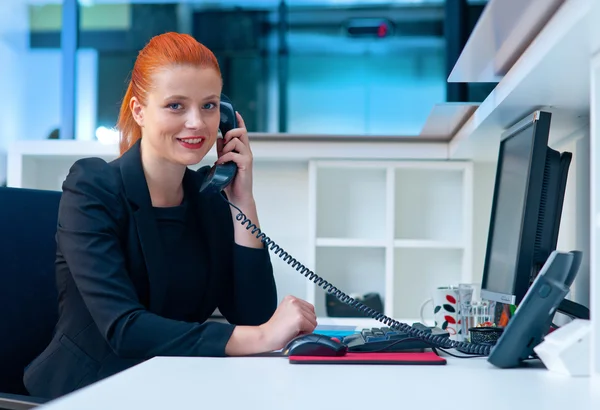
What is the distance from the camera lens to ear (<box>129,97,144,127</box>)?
5.29ft

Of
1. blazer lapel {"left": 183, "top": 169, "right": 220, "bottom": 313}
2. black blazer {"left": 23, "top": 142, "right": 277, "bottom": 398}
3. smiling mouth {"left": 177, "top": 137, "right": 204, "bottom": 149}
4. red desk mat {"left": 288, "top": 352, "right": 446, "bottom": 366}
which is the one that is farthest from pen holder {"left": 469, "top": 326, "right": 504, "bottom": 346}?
smiling mouth {"left": 177, "top": 137, "right": 204, "bottom": 149}

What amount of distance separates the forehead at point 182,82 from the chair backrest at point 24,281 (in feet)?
1.19

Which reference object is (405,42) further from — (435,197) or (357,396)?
(357,396)

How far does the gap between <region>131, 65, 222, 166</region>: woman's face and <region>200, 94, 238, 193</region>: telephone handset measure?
0.30ft

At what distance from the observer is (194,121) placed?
1.52 metres

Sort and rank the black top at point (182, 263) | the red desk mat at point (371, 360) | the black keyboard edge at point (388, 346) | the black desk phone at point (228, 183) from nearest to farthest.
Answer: the red desk mat at point (371, 360) → the black keyboard edge at point (388, 346) → the black desk phone at point (228, 183) → the black top at point (182, 263)

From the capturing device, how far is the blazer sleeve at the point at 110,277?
1239 mm

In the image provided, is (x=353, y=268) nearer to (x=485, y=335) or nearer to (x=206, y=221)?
(x=206, y=221)

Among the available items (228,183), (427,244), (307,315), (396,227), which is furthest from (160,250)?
(396,227)

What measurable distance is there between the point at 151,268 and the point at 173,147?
0.27 metres

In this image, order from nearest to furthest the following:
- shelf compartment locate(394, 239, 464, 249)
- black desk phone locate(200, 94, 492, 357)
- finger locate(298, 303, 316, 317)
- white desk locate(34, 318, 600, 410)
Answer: white desk locate(34, 318, 600, 410) → finger locate(298, 303, 316, 317) → black desk phone locate(200, 94, 492, 357) → shelf compartment locate(394, 239, 464, 249)

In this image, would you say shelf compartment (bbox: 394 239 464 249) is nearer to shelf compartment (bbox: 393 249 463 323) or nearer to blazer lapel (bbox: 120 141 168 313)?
shelf compartment (bbox: 393 249 463 323)

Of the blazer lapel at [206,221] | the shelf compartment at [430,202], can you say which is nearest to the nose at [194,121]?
the blazer lapel at [206,221]

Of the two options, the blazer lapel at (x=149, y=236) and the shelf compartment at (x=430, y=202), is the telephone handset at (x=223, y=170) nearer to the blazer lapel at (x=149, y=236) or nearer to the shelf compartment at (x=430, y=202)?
the blazer lapel at (x=149, y=236)
